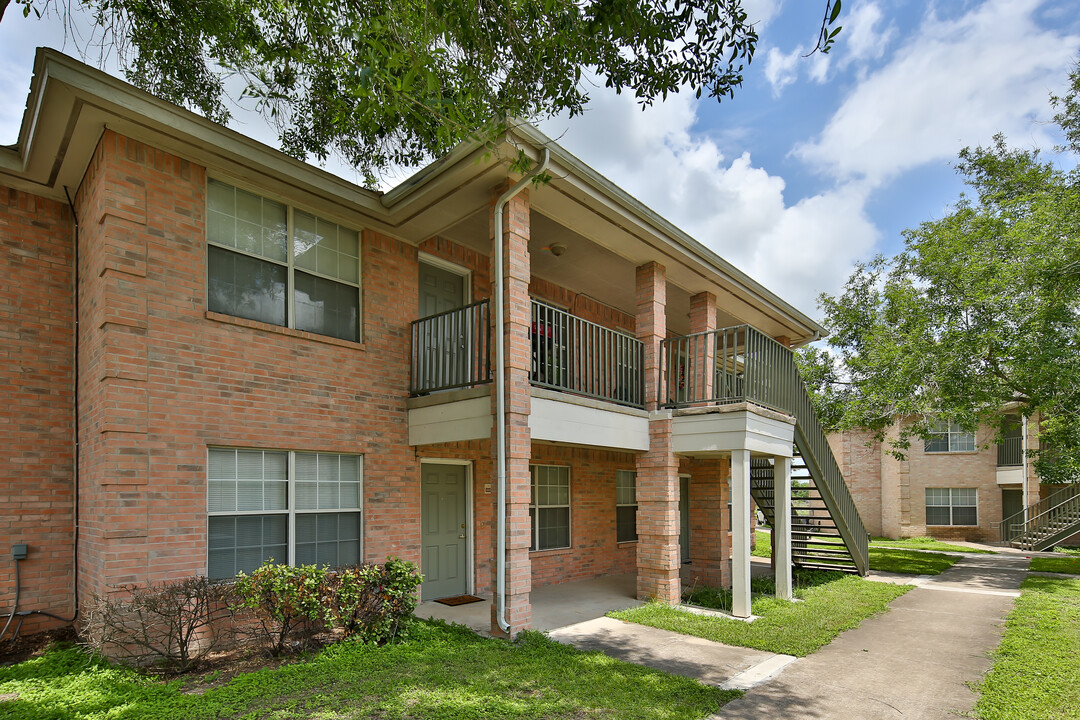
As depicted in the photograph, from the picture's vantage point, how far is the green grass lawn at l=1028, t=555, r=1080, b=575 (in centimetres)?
1462

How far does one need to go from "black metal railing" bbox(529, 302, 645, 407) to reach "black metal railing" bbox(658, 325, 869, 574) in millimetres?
497

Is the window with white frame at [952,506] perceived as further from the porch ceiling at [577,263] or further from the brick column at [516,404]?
the brick column at [516,404]

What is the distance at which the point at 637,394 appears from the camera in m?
9.39

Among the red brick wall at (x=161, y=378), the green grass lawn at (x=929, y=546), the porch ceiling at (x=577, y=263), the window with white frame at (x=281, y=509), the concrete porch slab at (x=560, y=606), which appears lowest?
the green grass lawn at (x=929, y=546)

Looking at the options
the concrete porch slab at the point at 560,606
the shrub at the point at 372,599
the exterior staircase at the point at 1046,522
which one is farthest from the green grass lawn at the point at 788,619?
the exterior staircase at the point at 1046,522

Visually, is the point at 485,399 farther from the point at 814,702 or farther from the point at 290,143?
the point at 290,143

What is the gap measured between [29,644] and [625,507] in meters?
9.99

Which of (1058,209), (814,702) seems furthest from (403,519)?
(1058,209)

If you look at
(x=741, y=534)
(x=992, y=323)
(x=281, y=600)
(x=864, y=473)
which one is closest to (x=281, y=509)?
(x=281, y=600)

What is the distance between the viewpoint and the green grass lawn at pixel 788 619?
6.99m

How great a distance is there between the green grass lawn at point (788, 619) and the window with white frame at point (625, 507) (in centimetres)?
320

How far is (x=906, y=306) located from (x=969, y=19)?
8.43 metres

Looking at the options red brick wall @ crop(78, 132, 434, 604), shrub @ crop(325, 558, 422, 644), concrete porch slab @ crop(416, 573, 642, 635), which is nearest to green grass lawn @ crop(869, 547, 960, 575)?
concrete porch slab @ crop(416, 573, 642, 635)

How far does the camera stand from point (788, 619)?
8094 mm
